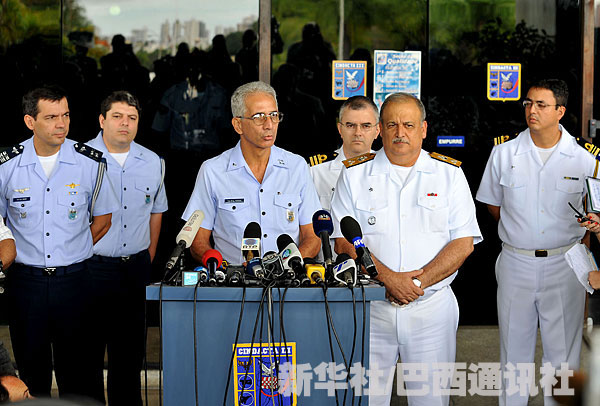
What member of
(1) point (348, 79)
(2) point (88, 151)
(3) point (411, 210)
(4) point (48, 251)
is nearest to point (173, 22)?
(1) point (348, 79)

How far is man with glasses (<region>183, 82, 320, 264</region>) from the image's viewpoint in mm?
3678

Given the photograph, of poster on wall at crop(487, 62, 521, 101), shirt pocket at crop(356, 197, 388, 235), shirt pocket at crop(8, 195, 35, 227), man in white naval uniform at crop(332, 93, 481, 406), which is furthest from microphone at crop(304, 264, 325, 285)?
poster on wall at crop(487, 62, 521, 101)

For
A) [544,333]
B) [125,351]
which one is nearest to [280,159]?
[125,351]

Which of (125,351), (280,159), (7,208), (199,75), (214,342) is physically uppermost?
(199,75)

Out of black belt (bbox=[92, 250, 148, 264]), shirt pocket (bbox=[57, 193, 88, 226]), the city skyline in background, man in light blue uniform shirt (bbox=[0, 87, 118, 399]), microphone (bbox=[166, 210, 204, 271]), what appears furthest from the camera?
the city skyline in background

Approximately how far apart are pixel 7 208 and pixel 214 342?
1934 mm

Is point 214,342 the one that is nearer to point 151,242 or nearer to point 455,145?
point 151,242

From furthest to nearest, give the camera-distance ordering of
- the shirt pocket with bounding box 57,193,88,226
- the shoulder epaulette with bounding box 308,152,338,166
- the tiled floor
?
the shoulder epaulette with bounding box 308,152,338,166, the tiled floor, the shirt pocket with bounding box 57,193,88,226

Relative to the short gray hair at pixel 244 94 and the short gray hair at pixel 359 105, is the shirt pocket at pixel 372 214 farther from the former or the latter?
the short gray hair at pixel 359 105

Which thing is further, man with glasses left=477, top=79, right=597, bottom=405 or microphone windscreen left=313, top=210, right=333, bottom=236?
man with glasses left=477, top=79, right=597, bottom=405

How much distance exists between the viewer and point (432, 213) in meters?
3.50

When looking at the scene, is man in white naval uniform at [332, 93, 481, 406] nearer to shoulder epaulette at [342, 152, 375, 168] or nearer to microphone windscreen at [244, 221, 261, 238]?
shoulder epaulette at [342, 152, 375, 168]

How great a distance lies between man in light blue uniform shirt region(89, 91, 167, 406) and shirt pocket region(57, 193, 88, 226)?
0.46 meters

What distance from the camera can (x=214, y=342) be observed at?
258 centimetres
